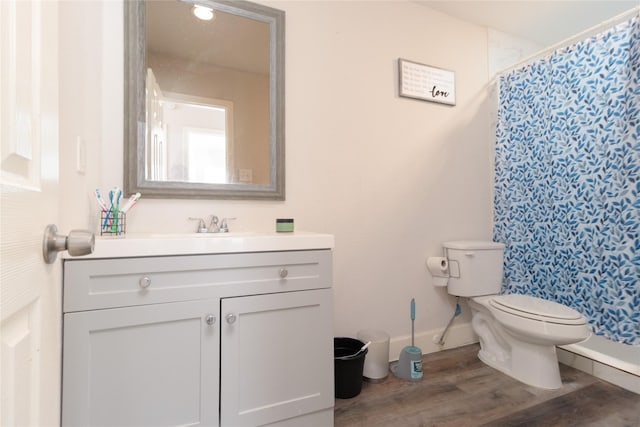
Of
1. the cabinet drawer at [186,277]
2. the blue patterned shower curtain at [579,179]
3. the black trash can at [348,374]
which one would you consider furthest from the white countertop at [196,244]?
the blue patterned shower curtain at [579,179]

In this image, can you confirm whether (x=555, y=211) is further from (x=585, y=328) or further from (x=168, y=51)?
(x=168, y=51)

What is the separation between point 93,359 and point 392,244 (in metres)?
1.61

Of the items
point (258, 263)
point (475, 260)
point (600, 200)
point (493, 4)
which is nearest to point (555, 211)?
point (600, 200)

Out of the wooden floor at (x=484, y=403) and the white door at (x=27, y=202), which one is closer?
the white door at (x=27, y=202)

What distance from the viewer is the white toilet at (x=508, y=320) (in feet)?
5.36

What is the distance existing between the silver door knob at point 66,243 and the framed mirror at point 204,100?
3.46 ft

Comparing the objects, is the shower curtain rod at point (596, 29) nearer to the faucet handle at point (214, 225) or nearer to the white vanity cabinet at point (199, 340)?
the white vanity cabinet at point (199, 340)

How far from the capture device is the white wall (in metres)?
1.50

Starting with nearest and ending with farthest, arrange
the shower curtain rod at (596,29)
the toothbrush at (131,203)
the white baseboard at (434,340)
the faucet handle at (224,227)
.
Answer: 1. the toothbrush at (131,203)
2. the faucet handle at (224,227)
3. the shower curtain rod at (596,29)
4. the white baseboard at (434,340)

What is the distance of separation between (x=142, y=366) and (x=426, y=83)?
2206mm

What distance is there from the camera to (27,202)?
1.35 ft

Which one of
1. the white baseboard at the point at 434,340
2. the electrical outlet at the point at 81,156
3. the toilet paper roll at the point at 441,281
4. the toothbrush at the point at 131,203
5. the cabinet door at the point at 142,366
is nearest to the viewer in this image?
the cabinet door at the point at 142,366

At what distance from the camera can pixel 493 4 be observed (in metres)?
2.17

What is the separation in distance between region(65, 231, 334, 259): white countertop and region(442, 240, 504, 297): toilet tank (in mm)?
1170
